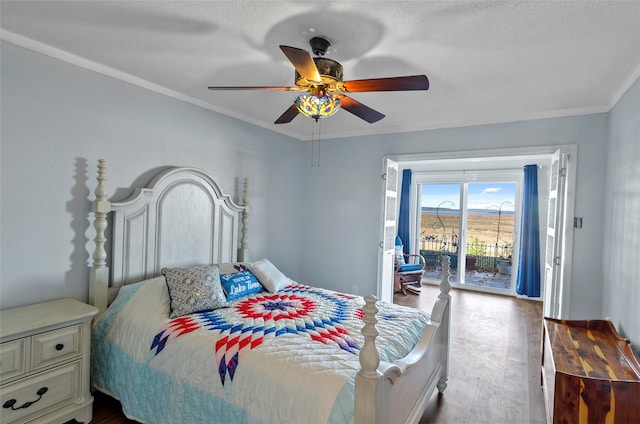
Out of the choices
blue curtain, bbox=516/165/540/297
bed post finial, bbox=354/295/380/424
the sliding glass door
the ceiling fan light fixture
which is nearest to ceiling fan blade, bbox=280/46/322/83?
the ceiling fan light fixture

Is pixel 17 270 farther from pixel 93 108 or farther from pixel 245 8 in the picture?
pixel 245 8

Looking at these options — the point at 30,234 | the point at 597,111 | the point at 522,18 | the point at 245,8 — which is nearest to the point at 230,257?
the point at 30,234

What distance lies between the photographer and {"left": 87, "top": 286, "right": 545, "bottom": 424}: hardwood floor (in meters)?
2.34

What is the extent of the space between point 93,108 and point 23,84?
41cm

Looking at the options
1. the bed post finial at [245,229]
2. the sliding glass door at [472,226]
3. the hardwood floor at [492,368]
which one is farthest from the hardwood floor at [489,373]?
the bed post finial at [245,229]

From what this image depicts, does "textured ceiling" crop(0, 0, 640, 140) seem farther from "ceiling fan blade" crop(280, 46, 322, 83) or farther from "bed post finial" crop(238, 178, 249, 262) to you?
"bed post finial" crop(238, 178, 249, 262)

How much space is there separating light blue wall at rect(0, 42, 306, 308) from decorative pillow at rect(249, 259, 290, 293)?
1.18 metres

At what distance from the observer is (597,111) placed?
10.00ft

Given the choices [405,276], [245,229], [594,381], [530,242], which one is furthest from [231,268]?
[530,242]

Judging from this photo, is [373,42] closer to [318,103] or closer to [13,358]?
[318,103]

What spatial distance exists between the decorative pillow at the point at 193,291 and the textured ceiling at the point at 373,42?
1.55m

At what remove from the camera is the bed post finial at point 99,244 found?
8.02ft

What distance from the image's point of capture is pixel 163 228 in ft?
9.55

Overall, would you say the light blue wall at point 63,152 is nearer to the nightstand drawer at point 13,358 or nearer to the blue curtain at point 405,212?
the nightstand drawer at point 13,358
